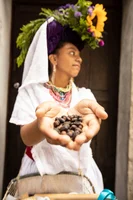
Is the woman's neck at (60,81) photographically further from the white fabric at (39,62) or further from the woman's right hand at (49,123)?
the woman's right hand at (49,123)

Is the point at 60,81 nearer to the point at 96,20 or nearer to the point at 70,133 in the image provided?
the point at 96,20

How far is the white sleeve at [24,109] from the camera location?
1116mm

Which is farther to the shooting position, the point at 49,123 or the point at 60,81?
the point at 60,81

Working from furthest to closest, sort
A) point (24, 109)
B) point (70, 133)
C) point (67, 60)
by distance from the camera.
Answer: point (67, 60) → point (24, 109) → point (70, 133)

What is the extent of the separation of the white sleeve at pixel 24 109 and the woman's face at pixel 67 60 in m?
0.17

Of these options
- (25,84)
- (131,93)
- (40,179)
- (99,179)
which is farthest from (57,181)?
(131,93)

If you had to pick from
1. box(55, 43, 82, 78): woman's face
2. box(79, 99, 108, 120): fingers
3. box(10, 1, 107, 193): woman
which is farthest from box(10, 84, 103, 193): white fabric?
box(79, 99, 108, 120): fingers

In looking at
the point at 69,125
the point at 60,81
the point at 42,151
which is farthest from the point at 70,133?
the point at 60,81

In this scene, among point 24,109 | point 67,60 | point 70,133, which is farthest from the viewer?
point 67,60

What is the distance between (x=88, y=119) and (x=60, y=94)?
0.32 metres

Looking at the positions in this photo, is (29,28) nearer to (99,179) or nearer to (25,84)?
(25,84)

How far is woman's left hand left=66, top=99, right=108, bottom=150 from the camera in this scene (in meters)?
0.87

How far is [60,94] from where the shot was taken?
4.12ft

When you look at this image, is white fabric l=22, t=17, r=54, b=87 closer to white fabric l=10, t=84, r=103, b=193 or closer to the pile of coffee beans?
white fabric l=10, t=84, r=103, b=193
